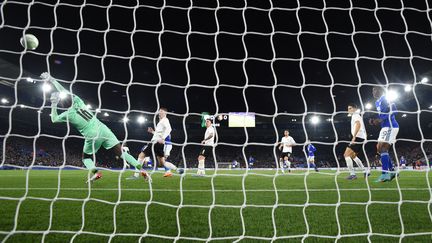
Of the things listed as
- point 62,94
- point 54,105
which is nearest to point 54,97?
point 54,105

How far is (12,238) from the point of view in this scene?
2.44 m

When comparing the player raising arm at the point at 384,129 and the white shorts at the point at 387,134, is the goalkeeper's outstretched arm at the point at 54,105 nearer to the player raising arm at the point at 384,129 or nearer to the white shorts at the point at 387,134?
the player raising arm at the point at 384,129

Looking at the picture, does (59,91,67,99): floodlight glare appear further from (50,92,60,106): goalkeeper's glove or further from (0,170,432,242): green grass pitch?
(0,170,432,242): green grass pitch

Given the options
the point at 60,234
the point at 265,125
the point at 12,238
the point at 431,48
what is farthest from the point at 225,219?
the point at 265,125

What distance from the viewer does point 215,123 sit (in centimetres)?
876

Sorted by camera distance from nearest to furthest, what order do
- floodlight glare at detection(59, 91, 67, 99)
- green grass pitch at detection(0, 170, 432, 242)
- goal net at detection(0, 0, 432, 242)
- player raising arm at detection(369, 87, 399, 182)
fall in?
green grass pitch at detection(0, 170, 432, 242), goal net at detection(0, 0, 432, 242), floodlight glare at detection(59, 91, 67, 99), player raising arm at detection(369, 87, 399, 182)

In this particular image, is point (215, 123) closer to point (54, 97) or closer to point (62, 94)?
point (62, 94)

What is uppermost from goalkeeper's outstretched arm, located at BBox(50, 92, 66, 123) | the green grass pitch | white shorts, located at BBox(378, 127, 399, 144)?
goalkeeper's outstretched arm, located at BBox(50, 92, 66, 123)

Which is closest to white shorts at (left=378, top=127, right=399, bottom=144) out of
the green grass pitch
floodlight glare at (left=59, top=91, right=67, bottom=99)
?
the green grass pitch

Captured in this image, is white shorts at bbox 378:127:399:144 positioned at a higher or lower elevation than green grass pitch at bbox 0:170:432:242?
higher

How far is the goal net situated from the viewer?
114 inches

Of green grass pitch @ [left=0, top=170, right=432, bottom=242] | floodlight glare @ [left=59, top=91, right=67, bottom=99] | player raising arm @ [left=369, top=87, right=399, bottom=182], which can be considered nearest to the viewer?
green grass pitch @ [left=0, top=170, right=432, bottom=242]

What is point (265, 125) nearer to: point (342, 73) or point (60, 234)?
point (342, 73)

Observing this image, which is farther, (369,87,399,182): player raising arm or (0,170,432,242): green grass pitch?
(369,87,399,182): player raising arm
